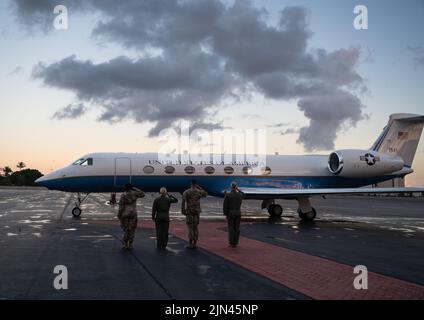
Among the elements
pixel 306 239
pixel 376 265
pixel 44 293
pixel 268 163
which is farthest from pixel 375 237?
pixel 44 293

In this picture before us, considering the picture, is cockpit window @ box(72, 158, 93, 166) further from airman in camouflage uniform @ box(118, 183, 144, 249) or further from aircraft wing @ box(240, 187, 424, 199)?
airman in camouflage uniform @ box(118, 183, 144, 249)

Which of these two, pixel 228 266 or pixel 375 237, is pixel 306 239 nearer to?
pixel 375 237

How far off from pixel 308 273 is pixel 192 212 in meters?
4.30

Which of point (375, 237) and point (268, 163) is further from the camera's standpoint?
point (268, 163)

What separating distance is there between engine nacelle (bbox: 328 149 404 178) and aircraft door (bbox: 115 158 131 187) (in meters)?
11.6

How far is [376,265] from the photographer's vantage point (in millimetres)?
9859

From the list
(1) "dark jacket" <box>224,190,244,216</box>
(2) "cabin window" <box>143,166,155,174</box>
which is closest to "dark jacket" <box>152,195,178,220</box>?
(1) "dark jacket" <box>224,190,244,216</box>

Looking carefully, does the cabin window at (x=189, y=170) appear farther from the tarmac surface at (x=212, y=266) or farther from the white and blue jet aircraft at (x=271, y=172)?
the tarmac surface at (x=212, y=266)

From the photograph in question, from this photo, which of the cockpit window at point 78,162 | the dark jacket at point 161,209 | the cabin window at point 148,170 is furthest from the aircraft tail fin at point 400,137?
the dark jacket at point 161,209

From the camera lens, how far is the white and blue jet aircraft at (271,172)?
2247cm

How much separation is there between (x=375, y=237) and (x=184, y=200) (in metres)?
7.23

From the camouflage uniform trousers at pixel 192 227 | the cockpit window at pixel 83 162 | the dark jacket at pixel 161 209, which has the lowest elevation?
the camouflage uniform trousers at pixel 192 227

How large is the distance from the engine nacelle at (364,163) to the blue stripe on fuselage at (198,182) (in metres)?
0.67

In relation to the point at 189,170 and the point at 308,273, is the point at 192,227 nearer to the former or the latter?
the point at 308,273
